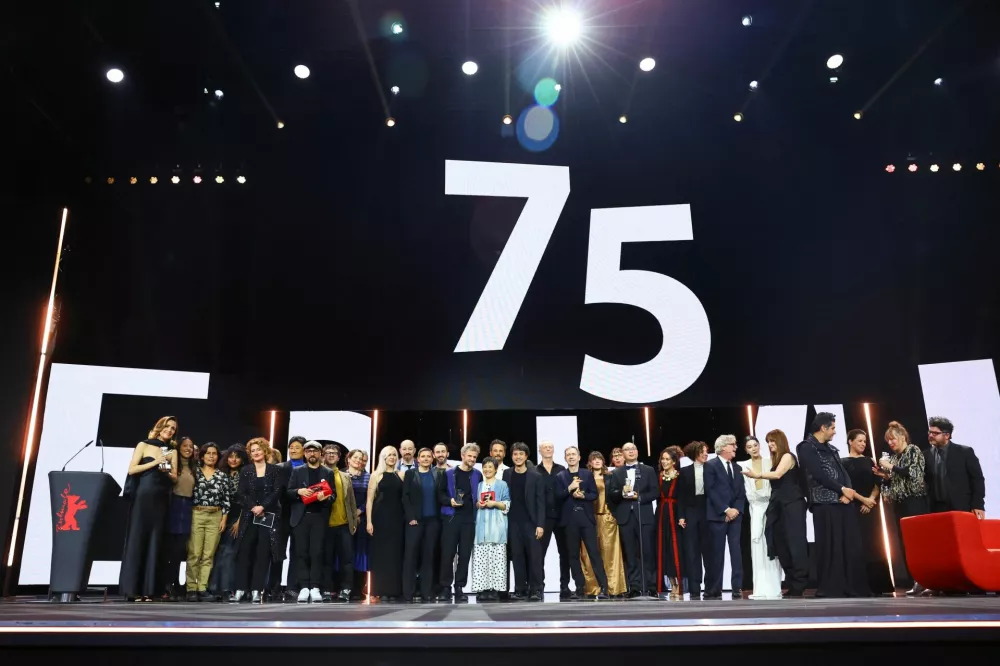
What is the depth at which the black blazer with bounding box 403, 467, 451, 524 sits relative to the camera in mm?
6254

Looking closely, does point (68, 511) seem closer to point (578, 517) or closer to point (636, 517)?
point (578, 517)

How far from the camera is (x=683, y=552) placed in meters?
6.52

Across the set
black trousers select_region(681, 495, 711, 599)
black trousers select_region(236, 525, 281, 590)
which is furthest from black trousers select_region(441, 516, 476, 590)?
black trousers select_region(681, 495, 711, 599)

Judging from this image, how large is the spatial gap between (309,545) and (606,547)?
2585mm

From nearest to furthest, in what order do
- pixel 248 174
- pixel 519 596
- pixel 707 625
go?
pixel 707 625 → pixel 519 596 → pixel 248 174

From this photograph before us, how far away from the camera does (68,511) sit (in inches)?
228

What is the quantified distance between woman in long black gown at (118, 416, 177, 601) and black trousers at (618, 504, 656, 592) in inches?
152

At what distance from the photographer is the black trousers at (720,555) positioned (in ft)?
20.0

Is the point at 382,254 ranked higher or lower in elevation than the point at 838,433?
higher

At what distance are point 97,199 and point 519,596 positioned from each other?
6.18 m

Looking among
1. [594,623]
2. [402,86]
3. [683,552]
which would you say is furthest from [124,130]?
[594,623]

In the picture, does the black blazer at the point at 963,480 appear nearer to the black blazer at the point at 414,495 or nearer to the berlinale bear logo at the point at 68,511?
the black blazer at the point at 414,495

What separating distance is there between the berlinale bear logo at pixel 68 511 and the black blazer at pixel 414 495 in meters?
2.53

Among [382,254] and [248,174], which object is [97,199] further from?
[382,254]
